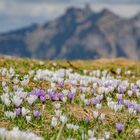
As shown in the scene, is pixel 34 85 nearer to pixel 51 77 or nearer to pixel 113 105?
pixel 51 77

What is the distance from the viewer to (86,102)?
496 inches

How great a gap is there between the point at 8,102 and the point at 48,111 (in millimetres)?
1189

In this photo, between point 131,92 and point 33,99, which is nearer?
point 33,99

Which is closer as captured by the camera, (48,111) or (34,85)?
(48,111)

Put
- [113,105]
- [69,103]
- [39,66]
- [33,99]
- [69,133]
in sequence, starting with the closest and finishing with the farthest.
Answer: [69,133] → [33,99] → [113,105] → [69,103] → [39,66]

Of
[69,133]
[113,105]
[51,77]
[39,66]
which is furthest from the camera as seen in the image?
[39,66]

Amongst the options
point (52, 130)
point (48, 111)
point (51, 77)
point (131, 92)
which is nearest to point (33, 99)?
point (48, 111)

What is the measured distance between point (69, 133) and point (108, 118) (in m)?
2.20

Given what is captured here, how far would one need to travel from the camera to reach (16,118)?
1065cm

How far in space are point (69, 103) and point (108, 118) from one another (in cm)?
167

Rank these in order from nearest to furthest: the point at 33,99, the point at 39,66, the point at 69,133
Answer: the point at 69,133 → the point at 33,99 → the point at 39,66

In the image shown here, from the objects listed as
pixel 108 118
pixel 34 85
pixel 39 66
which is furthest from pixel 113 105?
pixel 39 66

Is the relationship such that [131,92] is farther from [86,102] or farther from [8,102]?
[8,102]

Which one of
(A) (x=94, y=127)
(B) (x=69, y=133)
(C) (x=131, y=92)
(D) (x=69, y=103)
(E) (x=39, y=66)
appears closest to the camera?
(B) (x=69, y=133)
